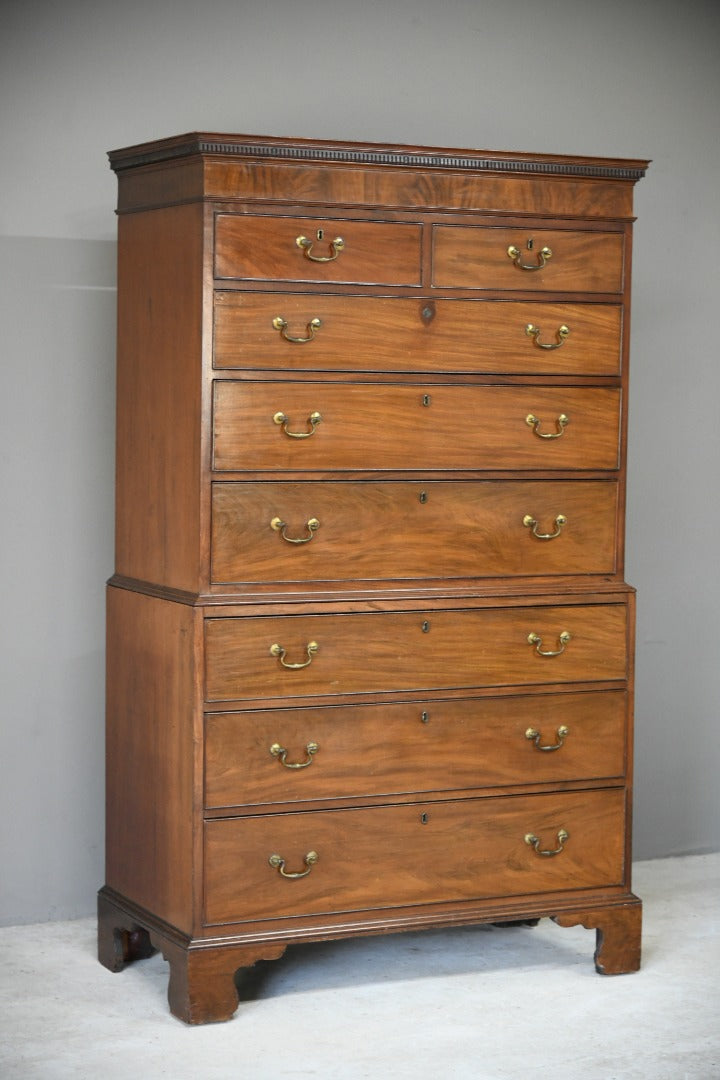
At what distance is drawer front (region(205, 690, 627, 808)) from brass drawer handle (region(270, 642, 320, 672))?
88 mm

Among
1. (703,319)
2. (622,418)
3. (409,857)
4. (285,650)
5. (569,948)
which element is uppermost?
(703,319)

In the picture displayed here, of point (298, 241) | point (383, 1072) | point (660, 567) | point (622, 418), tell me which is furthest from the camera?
point (660, 567)

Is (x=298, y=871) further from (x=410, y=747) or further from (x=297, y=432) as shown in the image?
(x=297, y=432)

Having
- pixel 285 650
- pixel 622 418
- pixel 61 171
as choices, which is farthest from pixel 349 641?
pixel 61 171

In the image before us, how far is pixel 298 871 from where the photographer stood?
3221 millimetres

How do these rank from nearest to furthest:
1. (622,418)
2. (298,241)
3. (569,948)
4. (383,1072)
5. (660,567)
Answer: (383,1072)
(298,241)
(622,418)
(569,948)
(660,567)

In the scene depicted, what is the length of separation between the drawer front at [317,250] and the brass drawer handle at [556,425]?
38 centimetres

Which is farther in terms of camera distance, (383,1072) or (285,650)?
(285,650)

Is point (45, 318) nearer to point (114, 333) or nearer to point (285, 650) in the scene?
point (114, 333)

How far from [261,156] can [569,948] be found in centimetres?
193

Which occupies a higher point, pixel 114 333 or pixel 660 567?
pixel 114 333

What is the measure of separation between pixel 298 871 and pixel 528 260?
1363 millimetres

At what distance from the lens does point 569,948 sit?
Result: 3.68 m

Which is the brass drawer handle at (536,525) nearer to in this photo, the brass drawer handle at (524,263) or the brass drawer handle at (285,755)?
the brass drawer handle at (524,263)
